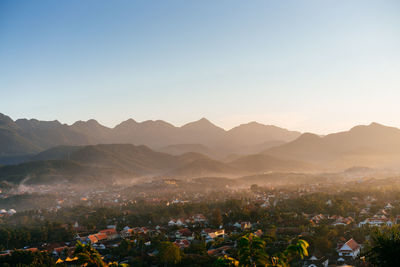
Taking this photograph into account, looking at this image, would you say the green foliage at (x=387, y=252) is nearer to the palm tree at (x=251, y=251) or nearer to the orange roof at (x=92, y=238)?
the palm tree at (x=251, y=251)

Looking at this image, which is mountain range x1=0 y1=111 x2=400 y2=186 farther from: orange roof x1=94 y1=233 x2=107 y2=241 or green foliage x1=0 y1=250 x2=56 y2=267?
green foliage x1=0 y1=250 x2=56 y2=267

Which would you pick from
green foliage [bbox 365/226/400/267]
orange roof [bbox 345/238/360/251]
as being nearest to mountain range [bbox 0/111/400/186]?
orange roof [bbox 345/238/360/251]

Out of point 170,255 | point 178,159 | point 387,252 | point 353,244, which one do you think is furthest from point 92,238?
point 178,159

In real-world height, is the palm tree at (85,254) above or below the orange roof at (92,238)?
above

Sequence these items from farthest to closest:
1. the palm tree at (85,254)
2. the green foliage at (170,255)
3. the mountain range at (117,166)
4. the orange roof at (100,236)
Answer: the mountain range at (117,166), the orange roof at (100,236), the green foliage at (170,255), the palm tree at (85,254)

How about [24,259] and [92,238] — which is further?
[92,238]

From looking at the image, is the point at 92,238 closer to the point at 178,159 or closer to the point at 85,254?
the point at 85,254

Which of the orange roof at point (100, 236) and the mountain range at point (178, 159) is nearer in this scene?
the orange roof at point (100, 236)

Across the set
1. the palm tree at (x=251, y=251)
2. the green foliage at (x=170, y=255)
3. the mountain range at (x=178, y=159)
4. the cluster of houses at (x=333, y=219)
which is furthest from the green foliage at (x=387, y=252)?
the mountain range at (x=178, y=159)

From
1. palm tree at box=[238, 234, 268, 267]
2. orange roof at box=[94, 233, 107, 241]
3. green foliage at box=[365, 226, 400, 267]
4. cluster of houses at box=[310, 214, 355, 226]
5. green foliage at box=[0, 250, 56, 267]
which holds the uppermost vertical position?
palm tree at box=[238, 234, 268, 267]

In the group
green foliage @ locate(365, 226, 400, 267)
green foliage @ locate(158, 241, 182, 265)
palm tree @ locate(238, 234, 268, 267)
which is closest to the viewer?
palm tree @ locate(238, 234, 268, 267)

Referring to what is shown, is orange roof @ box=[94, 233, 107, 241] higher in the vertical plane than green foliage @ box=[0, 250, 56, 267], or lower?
lower

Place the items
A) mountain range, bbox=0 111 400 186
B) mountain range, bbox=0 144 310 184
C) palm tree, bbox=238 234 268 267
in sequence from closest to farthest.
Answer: palm tree, bbox=238 234 268 267 → mountain range, bbox=0 144 310 184 → mountain range, bbox=0 111 400 186
